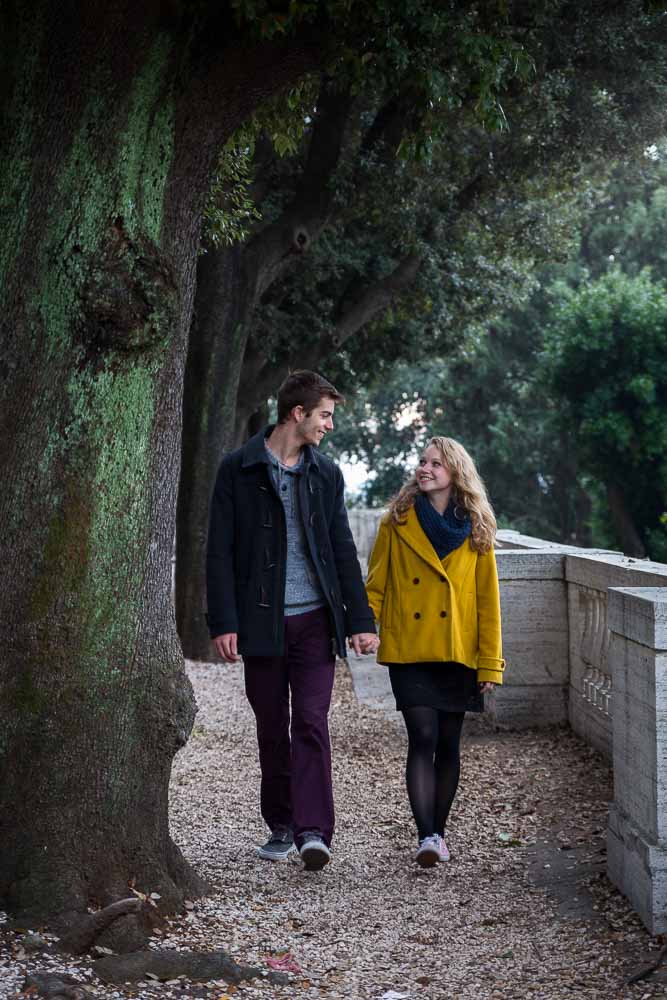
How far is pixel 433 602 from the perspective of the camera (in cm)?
558

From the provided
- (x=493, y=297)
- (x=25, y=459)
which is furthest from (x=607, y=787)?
(x=493, y=297)

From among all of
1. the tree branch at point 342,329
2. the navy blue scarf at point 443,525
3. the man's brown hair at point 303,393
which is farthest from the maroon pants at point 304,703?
the tree branch at point 342,329

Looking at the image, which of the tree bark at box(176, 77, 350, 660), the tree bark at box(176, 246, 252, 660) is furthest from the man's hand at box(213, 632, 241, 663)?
the tree bark at box(176, 77, 350, 660)

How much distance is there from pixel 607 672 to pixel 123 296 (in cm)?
440

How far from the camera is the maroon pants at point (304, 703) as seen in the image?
5.42m

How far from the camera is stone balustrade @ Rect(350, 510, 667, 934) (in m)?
4.63

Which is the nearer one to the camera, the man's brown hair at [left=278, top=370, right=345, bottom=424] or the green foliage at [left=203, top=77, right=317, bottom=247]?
the man's brown hair at [left=278, top=370, right=345, bottom=424]

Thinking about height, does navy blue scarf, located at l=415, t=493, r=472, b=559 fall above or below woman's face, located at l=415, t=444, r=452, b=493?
below

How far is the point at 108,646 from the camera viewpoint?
4.66 metres

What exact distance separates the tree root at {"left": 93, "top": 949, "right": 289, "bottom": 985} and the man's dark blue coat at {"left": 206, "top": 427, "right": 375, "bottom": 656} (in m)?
1.40

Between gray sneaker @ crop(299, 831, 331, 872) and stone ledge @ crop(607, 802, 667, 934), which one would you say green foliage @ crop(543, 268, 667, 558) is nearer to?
stone ledge @ crop(607, 802, 667, 934)

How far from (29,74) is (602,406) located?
25.1 metres

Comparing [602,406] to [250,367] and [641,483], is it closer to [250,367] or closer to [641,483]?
[641,483]

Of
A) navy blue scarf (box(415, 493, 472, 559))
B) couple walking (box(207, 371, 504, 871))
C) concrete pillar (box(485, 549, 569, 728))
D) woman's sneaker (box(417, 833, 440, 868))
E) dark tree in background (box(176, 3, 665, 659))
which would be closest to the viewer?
couple walking (box(207, 371, 504, 871))
